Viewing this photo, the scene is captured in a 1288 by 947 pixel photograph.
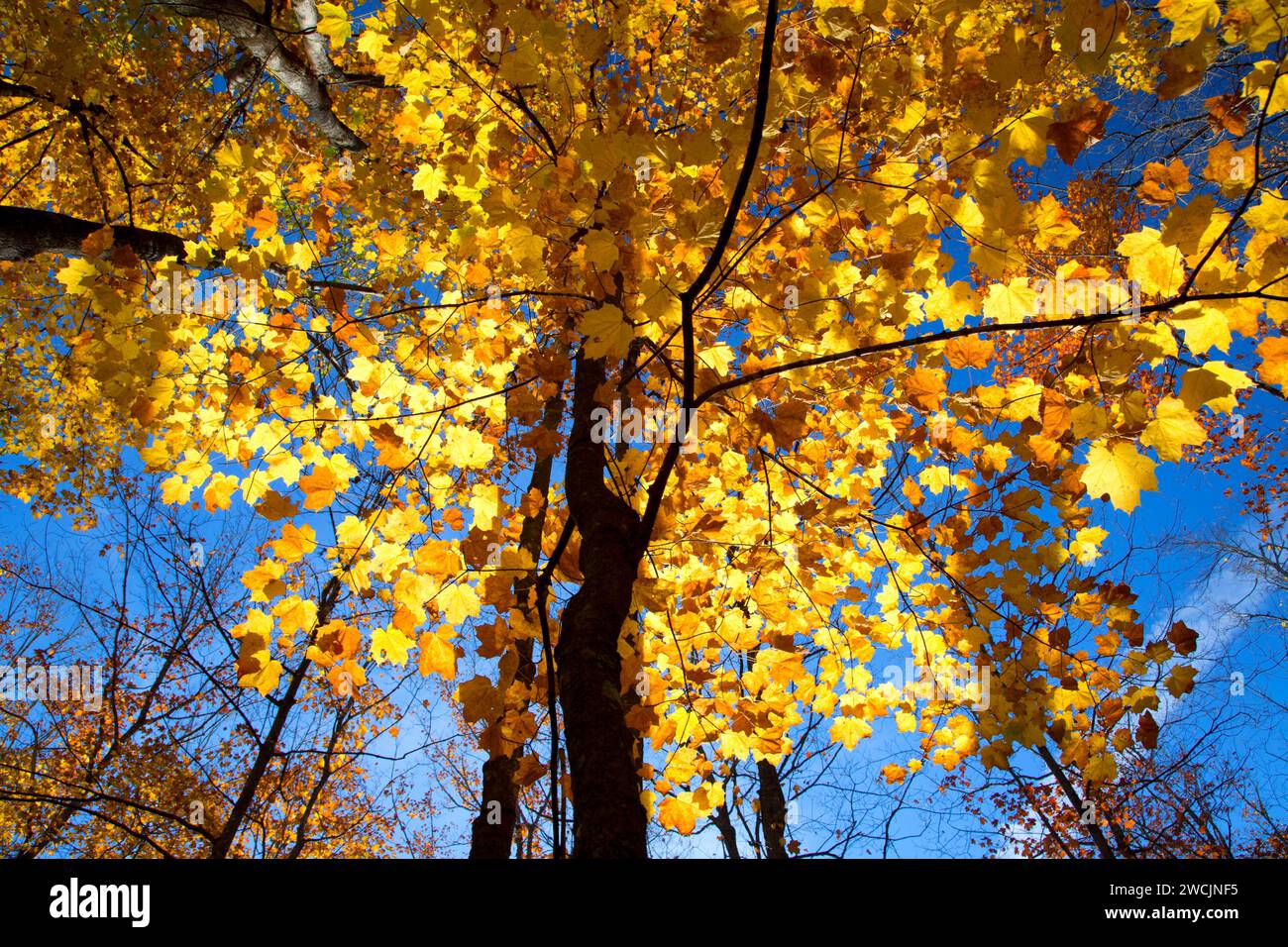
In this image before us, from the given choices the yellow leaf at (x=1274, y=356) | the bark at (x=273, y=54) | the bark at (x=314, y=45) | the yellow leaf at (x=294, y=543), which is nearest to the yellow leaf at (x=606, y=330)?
the yellow leaf at (x=294, y=543)

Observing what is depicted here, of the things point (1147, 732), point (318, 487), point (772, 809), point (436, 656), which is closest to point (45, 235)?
point (318, 487)

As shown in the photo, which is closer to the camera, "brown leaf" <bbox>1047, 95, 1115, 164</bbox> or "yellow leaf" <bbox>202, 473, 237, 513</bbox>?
"brown leaf" <bbox>1047, 95, 1115, 164</bbox>

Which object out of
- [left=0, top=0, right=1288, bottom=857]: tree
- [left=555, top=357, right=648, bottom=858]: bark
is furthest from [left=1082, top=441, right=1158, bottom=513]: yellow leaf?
[left=555, top=357, right=648, bottom=858]: bark

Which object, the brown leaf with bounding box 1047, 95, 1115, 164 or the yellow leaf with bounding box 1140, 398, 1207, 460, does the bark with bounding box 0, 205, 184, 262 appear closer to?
the brown leaf with bounding box 1047, 95, 1115, 164

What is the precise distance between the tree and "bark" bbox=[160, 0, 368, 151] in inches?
88.5

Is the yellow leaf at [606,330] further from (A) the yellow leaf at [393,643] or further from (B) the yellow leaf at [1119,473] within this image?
(B) the yellow leaf at [1119,473]

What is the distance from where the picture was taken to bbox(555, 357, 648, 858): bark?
1.44 meters

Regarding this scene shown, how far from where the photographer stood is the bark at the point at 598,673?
144 cm

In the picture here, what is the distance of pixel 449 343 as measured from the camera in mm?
2656

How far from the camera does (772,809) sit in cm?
585

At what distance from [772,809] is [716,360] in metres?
5.12

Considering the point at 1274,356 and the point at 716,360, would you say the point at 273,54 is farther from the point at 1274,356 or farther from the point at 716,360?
the point at 1274,356
